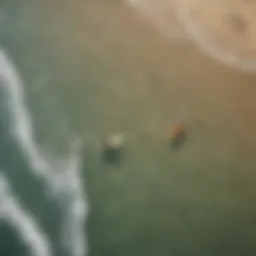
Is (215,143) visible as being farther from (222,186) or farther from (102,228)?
(102,228)

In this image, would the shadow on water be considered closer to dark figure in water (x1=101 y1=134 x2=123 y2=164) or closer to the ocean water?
the ocean water

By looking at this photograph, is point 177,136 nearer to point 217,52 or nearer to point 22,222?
point 217,52

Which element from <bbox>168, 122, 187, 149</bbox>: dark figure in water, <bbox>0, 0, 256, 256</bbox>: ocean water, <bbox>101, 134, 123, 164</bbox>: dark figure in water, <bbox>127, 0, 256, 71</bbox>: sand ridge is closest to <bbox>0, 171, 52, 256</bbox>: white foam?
<bbox>0, 0, 256, 256</bbox>: ocean water

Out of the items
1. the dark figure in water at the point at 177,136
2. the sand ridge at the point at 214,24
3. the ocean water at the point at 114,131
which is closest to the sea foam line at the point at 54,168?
the ocean water at the point at 114,131

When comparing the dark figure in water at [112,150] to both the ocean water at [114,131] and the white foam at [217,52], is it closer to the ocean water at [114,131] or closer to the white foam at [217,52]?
the ocean water at [114,131]

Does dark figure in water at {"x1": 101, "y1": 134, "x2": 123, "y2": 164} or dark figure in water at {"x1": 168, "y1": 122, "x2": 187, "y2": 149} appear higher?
dark figure in water at {"x1": 168, "y1": 122, "x2": 187, "y2": 149}

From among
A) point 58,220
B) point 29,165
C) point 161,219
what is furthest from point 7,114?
point 161,219
